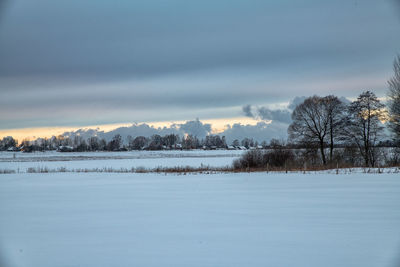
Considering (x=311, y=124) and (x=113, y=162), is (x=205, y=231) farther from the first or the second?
(x=113, y=162)

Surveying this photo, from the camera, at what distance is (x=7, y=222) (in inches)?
478

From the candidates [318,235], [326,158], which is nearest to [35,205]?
[318,235]

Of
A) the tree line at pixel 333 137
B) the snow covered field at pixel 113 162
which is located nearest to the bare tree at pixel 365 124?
the tree line at pixel 333 137

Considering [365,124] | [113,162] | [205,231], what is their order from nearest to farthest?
[205,231] < [365,124] < [113,162]

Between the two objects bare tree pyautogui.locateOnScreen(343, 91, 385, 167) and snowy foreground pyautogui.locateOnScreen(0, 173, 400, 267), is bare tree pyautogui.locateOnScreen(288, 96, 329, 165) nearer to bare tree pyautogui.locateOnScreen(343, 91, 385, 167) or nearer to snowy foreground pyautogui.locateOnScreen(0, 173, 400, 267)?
bare tree pyautogui.locateOnScreen(343, 91, 385, 167)

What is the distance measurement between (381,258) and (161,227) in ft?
20.4

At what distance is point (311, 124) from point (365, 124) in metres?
6.66

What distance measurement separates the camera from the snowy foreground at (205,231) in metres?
7.93

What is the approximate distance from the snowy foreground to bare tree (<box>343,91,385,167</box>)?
27032 millimetres

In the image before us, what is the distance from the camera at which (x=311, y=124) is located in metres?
46.0

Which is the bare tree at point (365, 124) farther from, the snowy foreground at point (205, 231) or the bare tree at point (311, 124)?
the snowy foreground at point (205, 231)

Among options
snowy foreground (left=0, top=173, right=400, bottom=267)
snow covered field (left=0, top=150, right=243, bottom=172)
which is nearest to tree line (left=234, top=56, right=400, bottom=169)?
snow covered field (left=0, top=150, right=243, bottom=172)

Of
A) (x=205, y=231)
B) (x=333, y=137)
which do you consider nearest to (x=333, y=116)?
(x=333, y=137)

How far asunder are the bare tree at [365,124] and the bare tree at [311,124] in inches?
117
